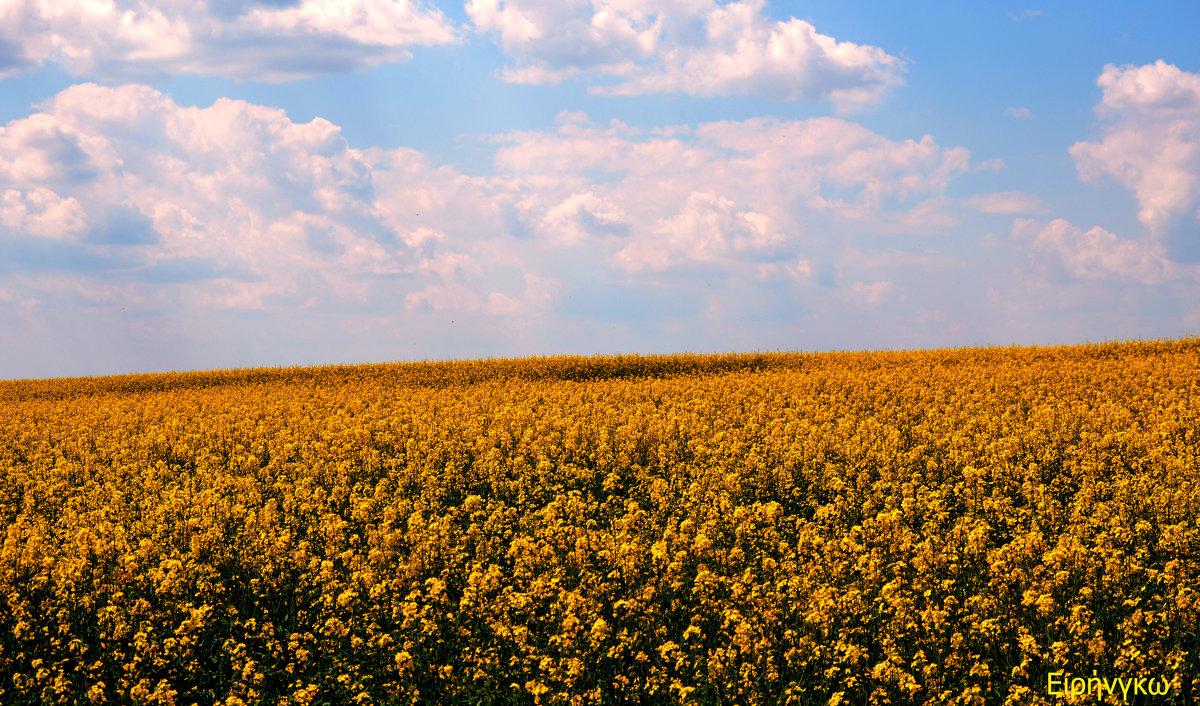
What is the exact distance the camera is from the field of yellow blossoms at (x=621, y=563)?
22.2 feet

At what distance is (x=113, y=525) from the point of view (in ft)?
35.6

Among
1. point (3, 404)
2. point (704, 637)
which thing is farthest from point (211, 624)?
point (3, 404)

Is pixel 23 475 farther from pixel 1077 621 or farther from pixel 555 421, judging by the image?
pixel 1077 621

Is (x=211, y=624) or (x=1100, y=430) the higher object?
(x=1100, y=430)

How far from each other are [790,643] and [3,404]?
36565mm

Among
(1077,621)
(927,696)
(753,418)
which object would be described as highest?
(753,418)

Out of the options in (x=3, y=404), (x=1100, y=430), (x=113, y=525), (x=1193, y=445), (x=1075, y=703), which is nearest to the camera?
(x=1075, y=703)

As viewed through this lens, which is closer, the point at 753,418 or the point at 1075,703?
the point at 1075,703

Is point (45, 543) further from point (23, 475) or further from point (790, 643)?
point (790, 643)

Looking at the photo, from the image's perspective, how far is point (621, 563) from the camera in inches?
320

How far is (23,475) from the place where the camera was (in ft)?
48.1

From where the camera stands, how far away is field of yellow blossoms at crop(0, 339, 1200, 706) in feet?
22.2

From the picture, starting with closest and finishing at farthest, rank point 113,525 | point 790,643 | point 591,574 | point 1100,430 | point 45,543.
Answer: point 790,643 < point 591,574 < point 45,543 < point 113,525 < point 1100,430

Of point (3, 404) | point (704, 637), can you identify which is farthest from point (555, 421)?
point (3, 404)
